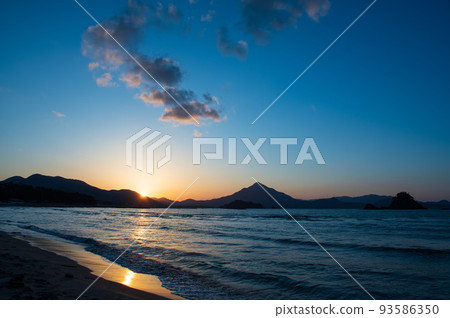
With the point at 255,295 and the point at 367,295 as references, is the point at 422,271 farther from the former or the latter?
the point at 255,295

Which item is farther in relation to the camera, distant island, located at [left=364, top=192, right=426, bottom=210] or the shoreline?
distant island, located at [left=364, top=192, right=426, bottom=210]

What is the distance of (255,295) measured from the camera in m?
7.97

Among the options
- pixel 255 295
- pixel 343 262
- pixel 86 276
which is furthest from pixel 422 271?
pixel 86 276

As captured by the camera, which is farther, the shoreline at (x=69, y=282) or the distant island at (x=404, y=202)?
the distant island at (x=404, y=202)

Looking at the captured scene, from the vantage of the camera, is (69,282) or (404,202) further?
(404,202)

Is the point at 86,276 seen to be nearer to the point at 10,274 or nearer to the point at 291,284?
the point at 10,274
